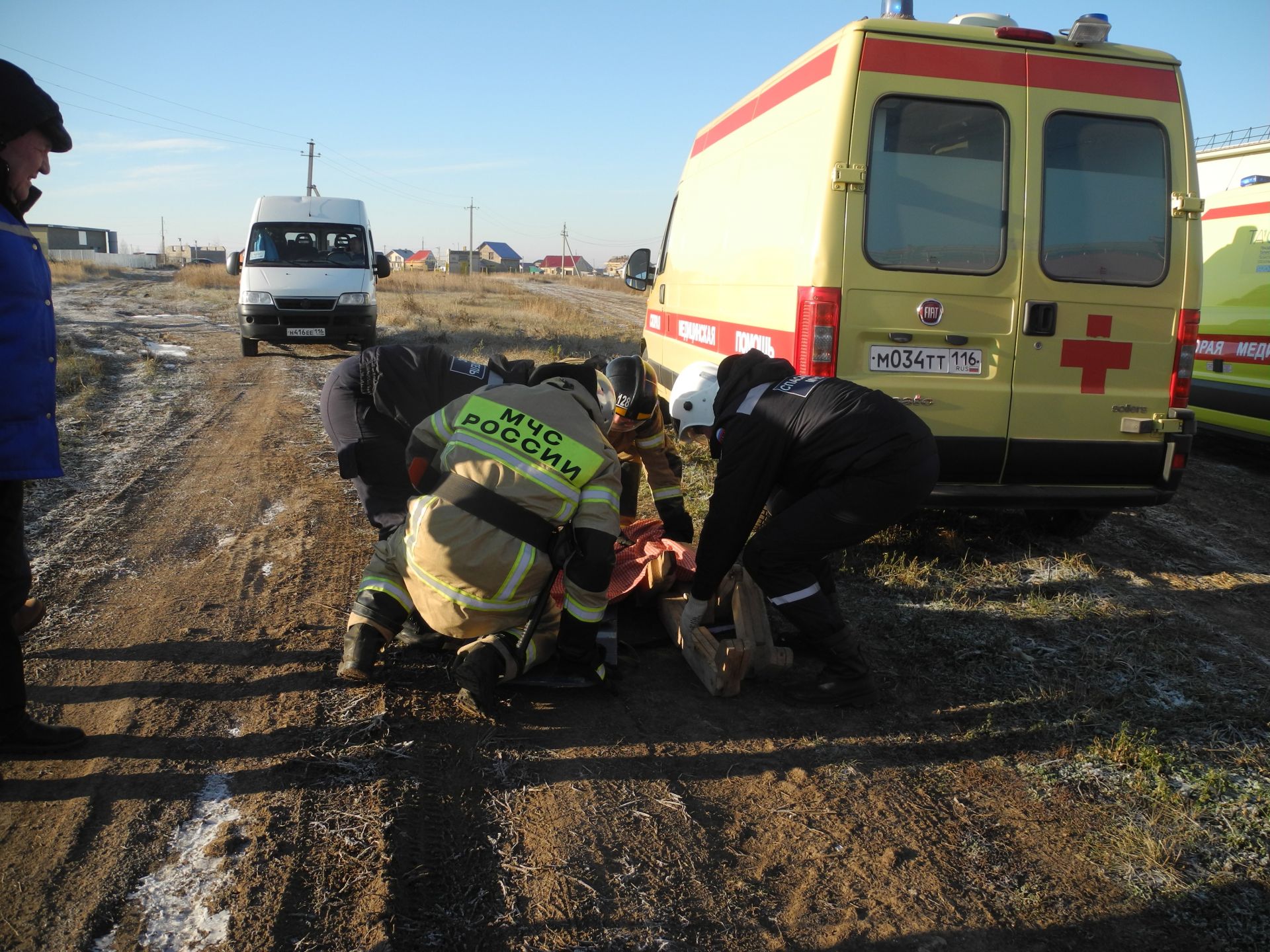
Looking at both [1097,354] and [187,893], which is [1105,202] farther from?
[187,893]

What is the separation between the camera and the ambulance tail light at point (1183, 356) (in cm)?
470

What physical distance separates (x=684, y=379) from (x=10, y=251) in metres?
2.68

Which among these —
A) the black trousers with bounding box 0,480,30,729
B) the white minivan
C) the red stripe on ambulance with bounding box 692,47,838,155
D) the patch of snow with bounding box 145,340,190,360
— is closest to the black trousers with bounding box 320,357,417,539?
the black trousers with bounding box 0,480,30,729

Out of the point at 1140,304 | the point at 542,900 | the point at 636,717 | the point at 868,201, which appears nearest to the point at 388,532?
the point at 636,717

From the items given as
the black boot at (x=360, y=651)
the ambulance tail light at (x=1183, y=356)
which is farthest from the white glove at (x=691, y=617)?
the ambulance tail light at (x=1183, y=356)

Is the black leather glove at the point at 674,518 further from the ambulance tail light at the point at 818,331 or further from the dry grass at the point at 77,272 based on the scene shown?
the dry grass at the point at 77,272

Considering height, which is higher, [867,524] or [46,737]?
[867,524]

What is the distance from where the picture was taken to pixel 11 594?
2744 mm

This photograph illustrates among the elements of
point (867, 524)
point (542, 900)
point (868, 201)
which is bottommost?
point (542, 900)

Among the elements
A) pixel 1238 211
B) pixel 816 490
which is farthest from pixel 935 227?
pixel 1238 211

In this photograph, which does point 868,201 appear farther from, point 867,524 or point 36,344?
point 36,344

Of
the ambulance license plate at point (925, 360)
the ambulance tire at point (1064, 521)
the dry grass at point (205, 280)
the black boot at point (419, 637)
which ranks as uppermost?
the dry grass at point (205, 280)

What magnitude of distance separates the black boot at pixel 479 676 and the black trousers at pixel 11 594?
138 centimetres

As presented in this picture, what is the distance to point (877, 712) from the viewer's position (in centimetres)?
351
